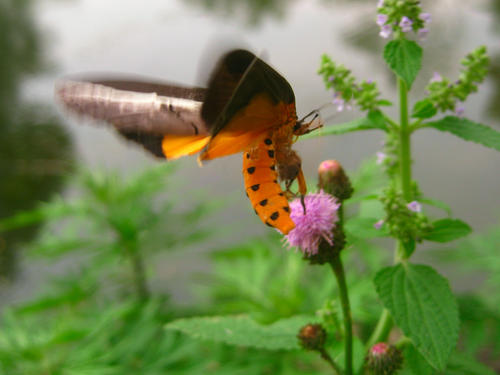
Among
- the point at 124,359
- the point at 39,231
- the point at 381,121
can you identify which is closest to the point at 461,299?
the point at 381,121

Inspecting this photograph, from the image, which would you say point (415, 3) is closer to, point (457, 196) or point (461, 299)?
point (461, 299)

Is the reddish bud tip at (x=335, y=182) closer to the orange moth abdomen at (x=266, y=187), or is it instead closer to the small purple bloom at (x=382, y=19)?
the orange moth abdomen at (x=266, y=187)

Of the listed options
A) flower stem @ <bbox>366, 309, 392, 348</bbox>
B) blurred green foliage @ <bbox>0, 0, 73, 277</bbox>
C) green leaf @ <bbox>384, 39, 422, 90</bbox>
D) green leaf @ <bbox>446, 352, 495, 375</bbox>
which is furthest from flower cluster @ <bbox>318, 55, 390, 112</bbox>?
blurred green foliage @ <bbox>0, 0, 73, 277</bbox>

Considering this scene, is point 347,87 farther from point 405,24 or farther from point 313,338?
point 313,338

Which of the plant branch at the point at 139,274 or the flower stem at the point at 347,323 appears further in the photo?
the plant branch at the point at 139,274

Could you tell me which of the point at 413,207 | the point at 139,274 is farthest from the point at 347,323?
the point at 139,274

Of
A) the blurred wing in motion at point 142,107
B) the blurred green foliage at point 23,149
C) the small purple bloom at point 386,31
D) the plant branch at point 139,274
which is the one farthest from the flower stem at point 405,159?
the blurred green foliage at point 23,149

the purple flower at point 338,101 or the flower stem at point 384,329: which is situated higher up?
the purple flower at point 338,101
